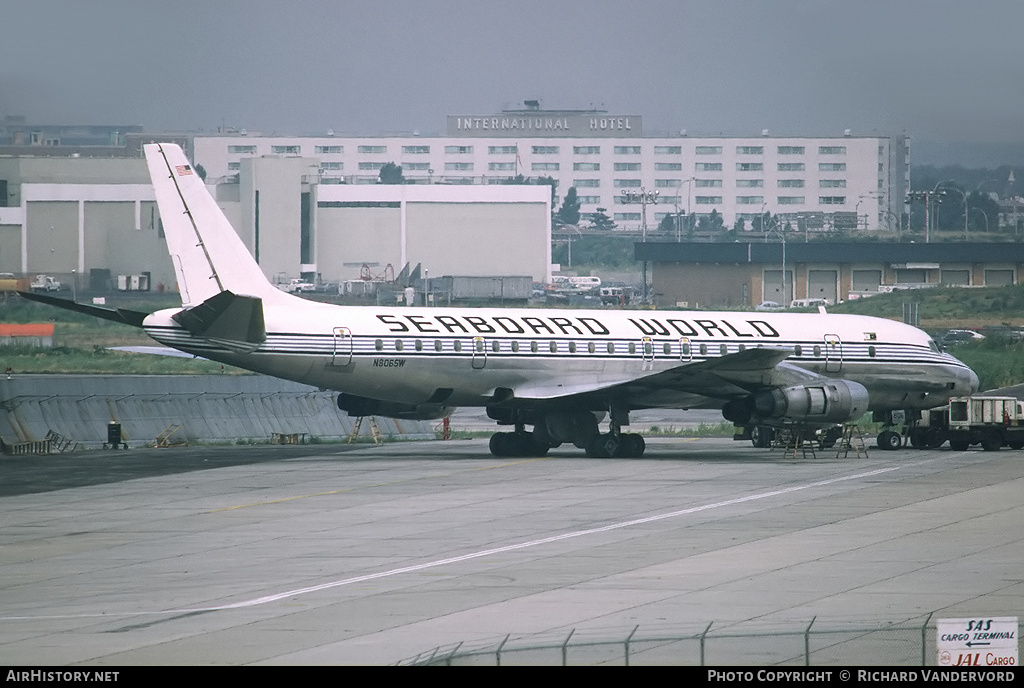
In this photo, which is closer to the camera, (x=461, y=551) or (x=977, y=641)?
(x=977, y=641)

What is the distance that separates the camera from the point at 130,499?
99.3 ft

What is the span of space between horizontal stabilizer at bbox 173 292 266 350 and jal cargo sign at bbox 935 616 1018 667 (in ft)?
84.3

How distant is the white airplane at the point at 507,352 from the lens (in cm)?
3691

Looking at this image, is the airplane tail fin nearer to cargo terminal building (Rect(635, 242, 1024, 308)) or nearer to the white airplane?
the white airplane

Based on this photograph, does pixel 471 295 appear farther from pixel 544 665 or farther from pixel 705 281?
pixel 544 665

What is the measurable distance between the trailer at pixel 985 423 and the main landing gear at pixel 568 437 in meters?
10.7

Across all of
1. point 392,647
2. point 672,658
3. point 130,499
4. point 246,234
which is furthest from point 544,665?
point 246,234

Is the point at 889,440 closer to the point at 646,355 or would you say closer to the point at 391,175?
the point at 646,355

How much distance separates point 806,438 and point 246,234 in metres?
78.9

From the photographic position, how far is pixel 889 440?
45156mm

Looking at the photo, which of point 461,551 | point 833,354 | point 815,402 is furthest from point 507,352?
point 461,551

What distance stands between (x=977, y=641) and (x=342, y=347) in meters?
27.3

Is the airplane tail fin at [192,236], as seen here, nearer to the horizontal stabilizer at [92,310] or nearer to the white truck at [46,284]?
the horizontal stabilizer at [92,310]

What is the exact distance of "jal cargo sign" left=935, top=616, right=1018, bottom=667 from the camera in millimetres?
11375
